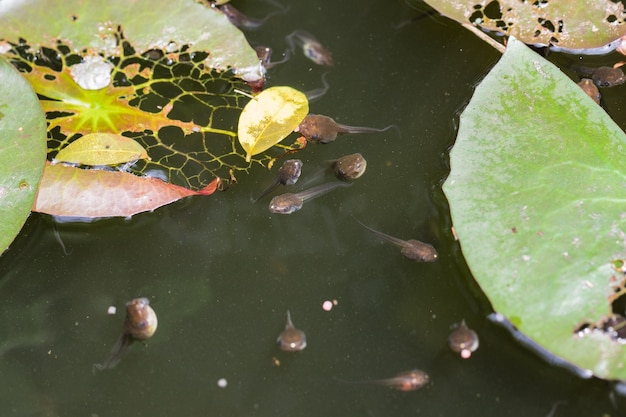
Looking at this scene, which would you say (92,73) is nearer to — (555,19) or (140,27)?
(140,27)

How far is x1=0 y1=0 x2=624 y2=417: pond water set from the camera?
1.68 meters

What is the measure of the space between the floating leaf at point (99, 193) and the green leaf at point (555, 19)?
0.97 meters

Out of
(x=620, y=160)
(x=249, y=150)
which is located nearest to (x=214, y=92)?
(x=249, y=150)

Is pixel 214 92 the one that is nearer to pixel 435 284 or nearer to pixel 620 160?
pixel 435 284

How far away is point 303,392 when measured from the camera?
5.55 feet

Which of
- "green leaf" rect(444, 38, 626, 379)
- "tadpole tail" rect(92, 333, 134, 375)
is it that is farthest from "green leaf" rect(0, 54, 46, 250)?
"green leaf" rect(444, 38, 626, 379)

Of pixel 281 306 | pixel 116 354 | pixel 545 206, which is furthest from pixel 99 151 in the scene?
pixel 545 206

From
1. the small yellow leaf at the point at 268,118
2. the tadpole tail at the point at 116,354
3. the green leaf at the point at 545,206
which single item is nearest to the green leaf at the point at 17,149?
the tadpole tail at the point at 116,354

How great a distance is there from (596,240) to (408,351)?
0.54m

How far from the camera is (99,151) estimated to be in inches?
70.8

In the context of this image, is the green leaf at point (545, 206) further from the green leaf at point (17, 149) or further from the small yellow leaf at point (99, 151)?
the green leaf at point (17, 149)

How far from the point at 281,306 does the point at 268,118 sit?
0.53 meters

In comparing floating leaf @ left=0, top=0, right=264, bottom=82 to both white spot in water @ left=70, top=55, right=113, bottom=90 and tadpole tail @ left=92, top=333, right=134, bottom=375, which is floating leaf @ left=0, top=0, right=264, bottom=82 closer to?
white spot in water @ left=70, top=55, right=113, bottom=90

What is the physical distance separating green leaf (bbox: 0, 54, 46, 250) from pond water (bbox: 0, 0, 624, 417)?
0.19 meters
